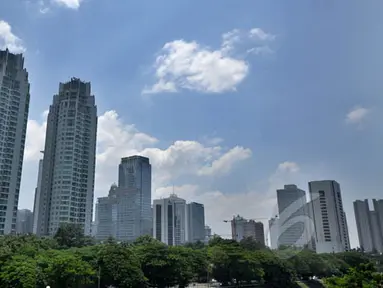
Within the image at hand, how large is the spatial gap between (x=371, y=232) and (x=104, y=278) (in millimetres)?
97448

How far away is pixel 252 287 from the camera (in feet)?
139

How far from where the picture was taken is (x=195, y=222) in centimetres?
14400

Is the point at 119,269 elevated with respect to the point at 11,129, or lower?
lower

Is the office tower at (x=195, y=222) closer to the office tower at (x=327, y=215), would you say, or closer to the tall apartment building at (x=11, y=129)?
the office tower at (x=327, y=215)

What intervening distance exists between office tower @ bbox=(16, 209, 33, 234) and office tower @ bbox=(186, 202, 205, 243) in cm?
5573

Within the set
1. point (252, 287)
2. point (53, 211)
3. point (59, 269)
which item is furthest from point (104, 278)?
point (53, 211)

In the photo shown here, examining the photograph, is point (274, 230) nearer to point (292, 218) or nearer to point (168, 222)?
point (292, 218)

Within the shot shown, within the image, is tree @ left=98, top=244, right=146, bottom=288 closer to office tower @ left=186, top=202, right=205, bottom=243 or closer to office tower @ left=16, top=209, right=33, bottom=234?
office tower @ left=16, top=209, right=33, bottom=234

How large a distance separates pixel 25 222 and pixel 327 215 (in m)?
81.7

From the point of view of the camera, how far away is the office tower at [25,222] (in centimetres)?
10129

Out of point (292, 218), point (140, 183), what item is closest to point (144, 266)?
point (292, 218)

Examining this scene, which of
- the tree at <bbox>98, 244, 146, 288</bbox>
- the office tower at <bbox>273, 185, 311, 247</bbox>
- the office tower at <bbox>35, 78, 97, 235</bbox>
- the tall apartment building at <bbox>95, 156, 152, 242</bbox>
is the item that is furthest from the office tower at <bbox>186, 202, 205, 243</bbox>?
the tree at <bbox>98, 244, 146, 288</bbox>

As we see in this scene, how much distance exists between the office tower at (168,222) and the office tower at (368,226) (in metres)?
55.2

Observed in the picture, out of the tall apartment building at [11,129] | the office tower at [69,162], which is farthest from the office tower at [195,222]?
the tall apartment building at [11,129]
